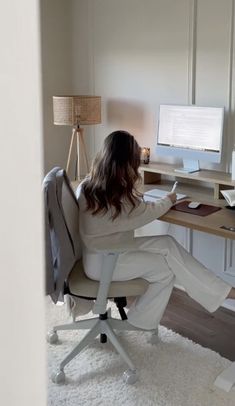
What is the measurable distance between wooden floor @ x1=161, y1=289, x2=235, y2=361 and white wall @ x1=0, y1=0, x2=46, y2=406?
7.44ft

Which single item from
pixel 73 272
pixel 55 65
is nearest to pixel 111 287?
pixel 73 272

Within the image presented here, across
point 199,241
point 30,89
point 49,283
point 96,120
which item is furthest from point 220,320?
point 30,89

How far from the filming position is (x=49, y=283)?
2.31 m

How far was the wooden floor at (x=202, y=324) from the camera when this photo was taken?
2.72 meters

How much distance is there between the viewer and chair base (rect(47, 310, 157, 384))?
2383mm

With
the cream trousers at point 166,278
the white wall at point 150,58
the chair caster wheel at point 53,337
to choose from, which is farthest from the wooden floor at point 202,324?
the white wall at point 150,58

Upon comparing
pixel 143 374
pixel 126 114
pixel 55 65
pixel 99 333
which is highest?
pixel 55 65

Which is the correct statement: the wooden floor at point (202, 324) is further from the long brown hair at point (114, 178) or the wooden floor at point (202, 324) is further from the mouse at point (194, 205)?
the long brown hair at point (114, 178)

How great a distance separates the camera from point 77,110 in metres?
3.59

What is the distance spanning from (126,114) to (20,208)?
3.27 metres

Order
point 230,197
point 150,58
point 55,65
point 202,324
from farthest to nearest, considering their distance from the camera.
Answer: point 55,65 < point 150,58 < point 202,324 < point 230,197

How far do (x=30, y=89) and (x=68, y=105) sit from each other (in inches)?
127

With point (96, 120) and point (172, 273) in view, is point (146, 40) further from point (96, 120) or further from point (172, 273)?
point (172, 273)

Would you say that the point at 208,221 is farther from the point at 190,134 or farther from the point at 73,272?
the point at 190,134
